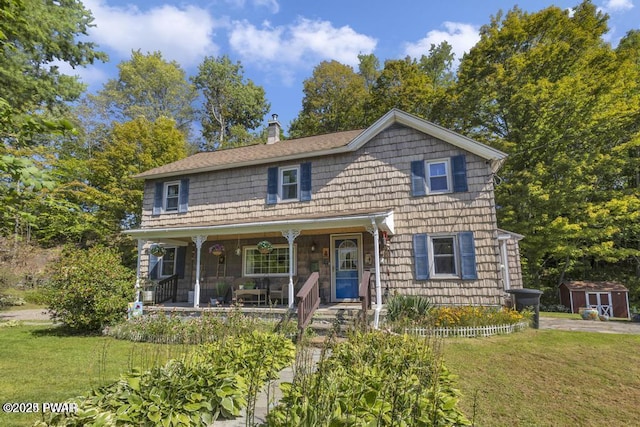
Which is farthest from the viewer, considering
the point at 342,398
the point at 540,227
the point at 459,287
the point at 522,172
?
the point at 522,172

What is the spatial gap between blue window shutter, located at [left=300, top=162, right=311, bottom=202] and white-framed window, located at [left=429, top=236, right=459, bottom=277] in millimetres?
4431

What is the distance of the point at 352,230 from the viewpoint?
1143 cm

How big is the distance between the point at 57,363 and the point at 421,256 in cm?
908

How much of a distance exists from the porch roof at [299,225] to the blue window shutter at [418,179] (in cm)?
129

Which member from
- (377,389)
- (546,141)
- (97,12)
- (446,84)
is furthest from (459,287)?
(446,84)

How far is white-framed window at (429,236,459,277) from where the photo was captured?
10359 millimetres

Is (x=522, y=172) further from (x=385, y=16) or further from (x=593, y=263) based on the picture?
(x=385, y=16)

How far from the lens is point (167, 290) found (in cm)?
1302

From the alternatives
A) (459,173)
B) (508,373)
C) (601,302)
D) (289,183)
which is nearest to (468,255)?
(459,173)

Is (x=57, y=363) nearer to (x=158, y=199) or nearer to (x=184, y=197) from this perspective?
(x=184, y=197)

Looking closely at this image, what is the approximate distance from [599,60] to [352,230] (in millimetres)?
17381

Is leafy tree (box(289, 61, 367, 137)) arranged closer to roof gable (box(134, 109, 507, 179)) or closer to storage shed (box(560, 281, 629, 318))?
roof gable (box(134, 109, 507, 179))

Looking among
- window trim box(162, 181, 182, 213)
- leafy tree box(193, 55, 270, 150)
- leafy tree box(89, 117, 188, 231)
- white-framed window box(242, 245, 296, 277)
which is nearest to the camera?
white-framed window box(242, 245, 296, 277)

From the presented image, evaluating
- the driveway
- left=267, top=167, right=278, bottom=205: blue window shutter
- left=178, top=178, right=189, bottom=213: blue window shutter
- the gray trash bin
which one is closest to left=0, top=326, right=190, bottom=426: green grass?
left=178, top=178, right=189, bottom=213: blue window shutter
